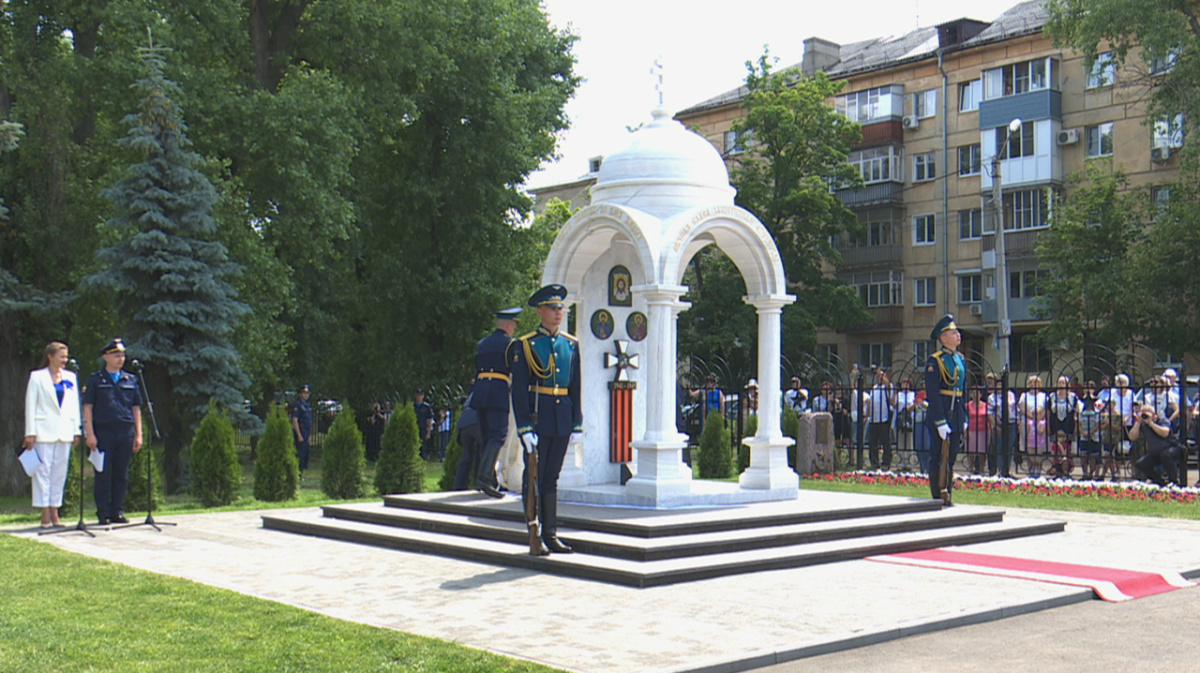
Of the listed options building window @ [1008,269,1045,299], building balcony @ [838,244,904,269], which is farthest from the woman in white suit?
building balcony @ [838,244,904,269]

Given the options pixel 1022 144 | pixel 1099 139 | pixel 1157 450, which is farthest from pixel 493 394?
pixel 1099 139

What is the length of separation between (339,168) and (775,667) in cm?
1959

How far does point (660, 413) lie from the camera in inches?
484

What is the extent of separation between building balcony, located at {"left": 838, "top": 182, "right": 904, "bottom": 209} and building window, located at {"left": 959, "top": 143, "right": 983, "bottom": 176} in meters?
2.69

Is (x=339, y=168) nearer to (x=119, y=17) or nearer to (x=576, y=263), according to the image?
(x=119, y=17)

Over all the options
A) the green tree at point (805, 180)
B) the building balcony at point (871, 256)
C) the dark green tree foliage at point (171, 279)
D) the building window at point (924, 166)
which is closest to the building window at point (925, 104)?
the building window at point (924, 166)

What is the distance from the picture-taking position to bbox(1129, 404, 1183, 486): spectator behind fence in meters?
16.9

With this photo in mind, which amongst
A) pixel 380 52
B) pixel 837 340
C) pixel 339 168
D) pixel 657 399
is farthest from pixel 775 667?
pixel 837 340

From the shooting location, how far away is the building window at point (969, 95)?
45.9m

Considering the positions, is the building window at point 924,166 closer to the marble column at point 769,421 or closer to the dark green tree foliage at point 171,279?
the dark green tree foliage at point 171,279

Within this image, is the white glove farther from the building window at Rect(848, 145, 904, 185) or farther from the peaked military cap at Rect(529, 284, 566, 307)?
the building window at Rect(848, 145, 904, 185)

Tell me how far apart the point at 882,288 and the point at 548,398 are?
40.4 m

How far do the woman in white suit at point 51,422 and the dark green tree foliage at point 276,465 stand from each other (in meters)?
3.75

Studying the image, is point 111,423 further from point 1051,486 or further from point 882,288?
point 882,288
